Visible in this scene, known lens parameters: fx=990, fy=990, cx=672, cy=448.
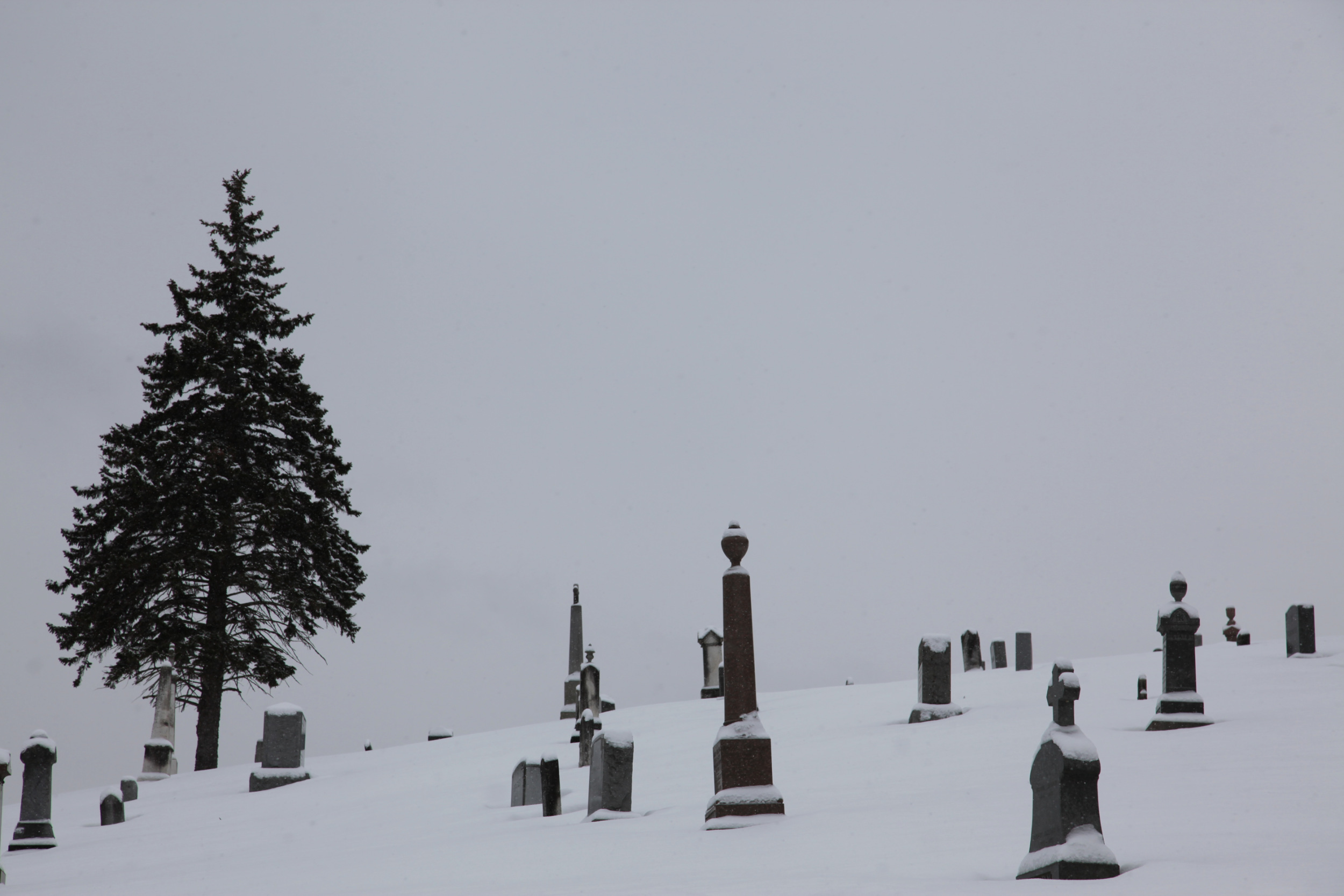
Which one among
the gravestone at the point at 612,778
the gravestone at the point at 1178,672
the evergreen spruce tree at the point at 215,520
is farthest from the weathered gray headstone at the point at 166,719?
the gravestone at the point at 1178,672

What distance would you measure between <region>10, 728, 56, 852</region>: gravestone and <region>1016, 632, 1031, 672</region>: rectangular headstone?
53.9 feet

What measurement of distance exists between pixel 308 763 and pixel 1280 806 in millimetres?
16474

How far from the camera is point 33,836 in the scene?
12.3m

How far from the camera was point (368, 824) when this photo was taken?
34.7ft

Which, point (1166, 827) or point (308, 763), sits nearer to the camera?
point (1166, 827)

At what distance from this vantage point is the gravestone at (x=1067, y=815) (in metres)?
4.57

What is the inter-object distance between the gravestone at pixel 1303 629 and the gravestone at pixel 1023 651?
18.5 feet

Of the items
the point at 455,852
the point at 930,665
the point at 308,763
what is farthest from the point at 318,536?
the point at 455,852

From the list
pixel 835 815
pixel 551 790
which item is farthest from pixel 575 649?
pixel 835 815

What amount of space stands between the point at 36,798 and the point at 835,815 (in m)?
10.8

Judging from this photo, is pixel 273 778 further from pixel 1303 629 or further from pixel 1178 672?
pixel 1303 629

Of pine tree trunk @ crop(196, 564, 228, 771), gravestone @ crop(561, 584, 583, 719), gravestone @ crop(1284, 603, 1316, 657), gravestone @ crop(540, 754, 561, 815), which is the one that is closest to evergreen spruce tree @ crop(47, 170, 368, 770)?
pine tree trunk @ crop(196, 564, 228, 771)

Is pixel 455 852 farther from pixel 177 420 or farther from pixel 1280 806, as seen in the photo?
pixel 177 420

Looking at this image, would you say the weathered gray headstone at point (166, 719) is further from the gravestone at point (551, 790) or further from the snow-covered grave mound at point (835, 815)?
the gravestone at point (551, 790)
